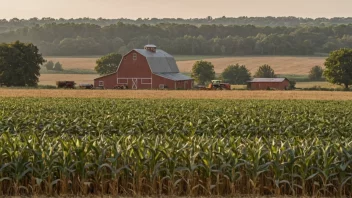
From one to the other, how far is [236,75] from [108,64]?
27.5 m

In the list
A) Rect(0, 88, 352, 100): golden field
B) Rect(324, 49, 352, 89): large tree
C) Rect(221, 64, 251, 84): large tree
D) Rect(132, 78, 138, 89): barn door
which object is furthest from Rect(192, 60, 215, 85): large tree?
Rect(0, 88, 352, 100): golden field

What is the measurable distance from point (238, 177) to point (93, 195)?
3.11m

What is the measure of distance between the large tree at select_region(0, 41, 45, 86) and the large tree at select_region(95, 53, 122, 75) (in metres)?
38.4

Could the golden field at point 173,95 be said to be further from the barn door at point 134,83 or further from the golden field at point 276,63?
the golden field at point 276,63

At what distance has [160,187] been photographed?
45.7 feet

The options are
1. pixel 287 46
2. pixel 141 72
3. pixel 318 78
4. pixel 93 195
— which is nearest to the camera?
pixel 93 195

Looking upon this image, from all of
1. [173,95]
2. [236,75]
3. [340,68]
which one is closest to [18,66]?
[173,95]

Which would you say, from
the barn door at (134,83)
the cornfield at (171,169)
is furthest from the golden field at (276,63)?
the cornfield at (171,169)

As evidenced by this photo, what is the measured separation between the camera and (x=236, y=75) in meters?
129

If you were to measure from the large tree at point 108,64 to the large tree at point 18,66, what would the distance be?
126ft

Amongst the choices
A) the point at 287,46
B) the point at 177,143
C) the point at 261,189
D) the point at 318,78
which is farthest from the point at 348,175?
the point at 287,46

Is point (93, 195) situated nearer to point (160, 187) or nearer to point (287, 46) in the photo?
point (160, 187)

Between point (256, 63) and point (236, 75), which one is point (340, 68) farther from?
point (256, 63)

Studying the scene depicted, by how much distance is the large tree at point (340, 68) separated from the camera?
323ft
